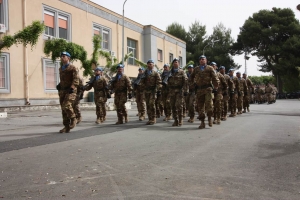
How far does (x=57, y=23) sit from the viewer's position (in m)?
23.6

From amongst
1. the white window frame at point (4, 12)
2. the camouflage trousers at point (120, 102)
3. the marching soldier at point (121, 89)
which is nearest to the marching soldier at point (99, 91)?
the marching soldier at point (121, 89)

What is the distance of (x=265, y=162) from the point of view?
206 inches

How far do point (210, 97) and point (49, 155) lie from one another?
5669mm

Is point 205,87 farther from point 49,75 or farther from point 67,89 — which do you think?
point 49,75

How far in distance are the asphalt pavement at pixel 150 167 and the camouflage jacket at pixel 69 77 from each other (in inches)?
64.8

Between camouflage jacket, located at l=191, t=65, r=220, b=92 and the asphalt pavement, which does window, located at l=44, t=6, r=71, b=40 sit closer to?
camouflage jacket, located at l=191, t=65, r=220, b=92

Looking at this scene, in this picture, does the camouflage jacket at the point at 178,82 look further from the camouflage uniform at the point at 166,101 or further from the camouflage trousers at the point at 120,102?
the camouflage trousers at the point at 120,102

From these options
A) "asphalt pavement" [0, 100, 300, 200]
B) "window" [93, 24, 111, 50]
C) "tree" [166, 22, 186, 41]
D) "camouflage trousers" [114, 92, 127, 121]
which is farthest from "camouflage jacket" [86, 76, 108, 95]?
"tree" [166, 22, 186, 41]

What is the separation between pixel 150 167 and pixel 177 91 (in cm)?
605

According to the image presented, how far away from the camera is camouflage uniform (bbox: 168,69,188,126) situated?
10594mm

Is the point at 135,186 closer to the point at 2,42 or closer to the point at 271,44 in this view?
the point at 2,42

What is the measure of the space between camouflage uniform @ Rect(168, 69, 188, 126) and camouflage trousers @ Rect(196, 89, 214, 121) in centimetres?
68

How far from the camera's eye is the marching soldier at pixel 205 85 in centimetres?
1006

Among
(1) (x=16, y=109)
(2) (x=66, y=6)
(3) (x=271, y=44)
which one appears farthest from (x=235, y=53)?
(1) (x=16, y=109)
